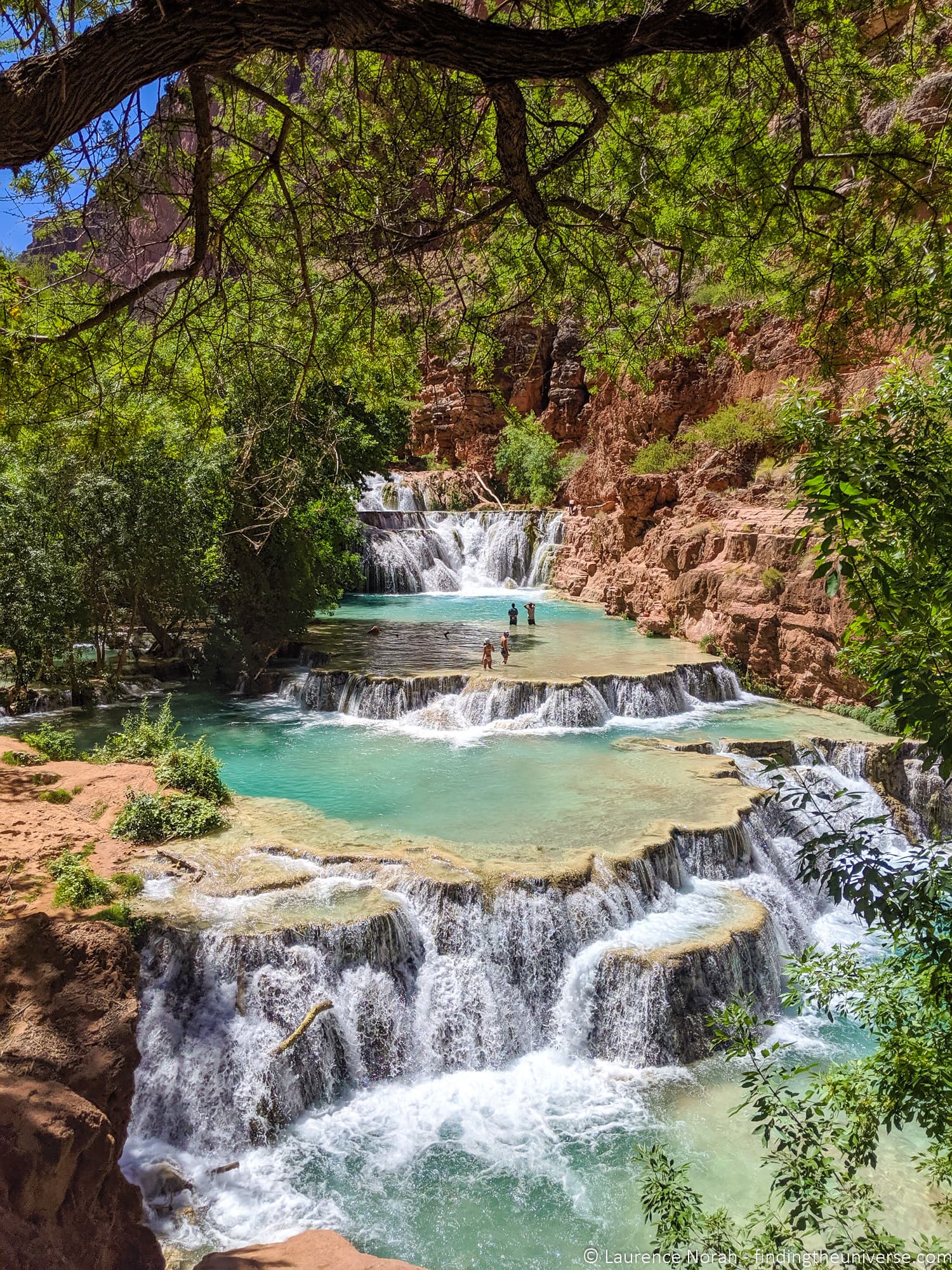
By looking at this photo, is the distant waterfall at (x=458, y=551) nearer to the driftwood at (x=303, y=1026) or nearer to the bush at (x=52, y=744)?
the bush at (x=52, y=744)

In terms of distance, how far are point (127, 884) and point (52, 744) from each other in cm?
426

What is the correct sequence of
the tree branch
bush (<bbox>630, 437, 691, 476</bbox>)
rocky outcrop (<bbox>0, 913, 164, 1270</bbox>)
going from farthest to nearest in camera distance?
bush (<bbox>630, 437, 691, 476</bbox>)
rocky outcrop (<bbox>0, 913, 164, 1270</bbox>)
the tree branch

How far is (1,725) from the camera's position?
43.3 ft

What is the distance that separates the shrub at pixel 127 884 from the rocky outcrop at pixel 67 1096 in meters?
0.89

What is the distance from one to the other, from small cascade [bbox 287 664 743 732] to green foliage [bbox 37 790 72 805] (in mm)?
6244

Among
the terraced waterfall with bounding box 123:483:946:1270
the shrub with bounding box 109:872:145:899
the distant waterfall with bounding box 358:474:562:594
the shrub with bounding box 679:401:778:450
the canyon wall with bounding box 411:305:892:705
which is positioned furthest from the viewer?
the distant waterfall with bounding box 358:474:562:594

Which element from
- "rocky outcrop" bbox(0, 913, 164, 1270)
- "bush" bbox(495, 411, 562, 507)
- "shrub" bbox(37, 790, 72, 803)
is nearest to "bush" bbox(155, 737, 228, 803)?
"shrub" bbox(37, 790, 72, 803)

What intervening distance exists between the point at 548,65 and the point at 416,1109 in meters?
7.33

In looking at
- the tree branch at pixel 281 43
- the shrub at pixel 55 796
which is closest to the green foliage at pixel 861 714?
the shrub at pixel 55 796

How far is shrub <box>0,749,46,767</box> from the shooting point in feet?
32.3

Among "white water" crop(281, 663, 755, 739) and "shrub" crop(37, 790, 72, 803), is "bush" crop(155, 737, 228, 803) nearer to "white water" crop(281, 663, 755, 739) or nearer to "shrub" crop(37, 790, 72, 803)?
"shrub" crop(37, 790, 72, 803)

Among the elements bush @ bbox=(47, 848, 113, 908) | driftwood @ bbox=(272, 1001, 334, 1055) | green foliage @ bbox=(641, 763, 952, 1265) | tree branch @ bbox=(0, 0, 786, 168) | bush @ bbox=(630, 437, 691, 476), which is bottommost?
driftwood @ bbox=(272, 1001, 334, 1055)

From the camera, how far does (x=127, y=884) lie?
7535mm

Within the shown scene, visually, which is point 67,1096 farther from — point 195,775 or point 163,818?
point 195,775
